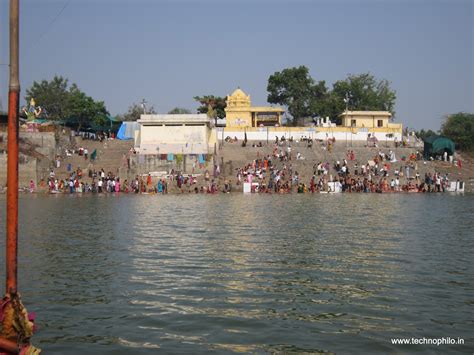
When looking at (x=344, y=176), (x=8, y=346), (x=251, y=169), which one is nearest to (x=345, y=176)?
(x=344, y=176)

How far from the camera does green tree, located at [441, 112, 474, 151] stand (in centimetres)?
5394

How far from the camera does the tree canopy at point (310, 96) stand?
6328 centimetres

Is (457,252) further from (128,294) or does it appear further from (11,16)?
(11,16)

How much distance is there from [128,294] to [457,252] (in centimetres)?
749

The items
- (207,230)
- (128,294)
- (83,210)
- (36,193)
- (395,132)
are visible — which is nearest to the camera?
(128,294)

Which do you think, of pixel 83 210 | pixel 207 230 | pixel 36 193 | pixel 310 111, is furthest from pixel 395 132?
pixel 207 230

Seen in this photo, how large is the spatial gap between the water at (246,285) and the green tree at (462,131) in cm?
3934

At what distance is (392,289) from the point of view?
9.06 m

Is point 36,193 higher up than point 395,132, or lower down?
lower down

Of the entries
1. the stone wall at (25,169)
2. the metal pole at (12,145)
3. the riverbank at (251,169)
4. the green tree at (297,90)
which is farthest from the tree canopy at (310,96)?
the metal pole at (12,145)

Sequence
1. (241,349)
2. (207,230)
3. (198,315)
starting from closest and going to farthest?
(241,349) → (198,315) → (207,230)

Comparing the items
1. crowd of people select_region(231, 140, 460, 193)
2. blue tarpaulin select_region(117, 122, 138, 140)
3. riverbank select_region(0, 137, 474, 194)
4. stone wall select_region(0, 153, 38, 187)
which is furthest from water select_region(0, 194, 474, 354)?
blue tarpaulin select_region(117, 122, 138, 140)

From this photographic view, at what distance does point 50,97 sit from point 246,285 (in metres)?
64.4

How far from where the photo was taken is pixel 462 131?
54375 mm
